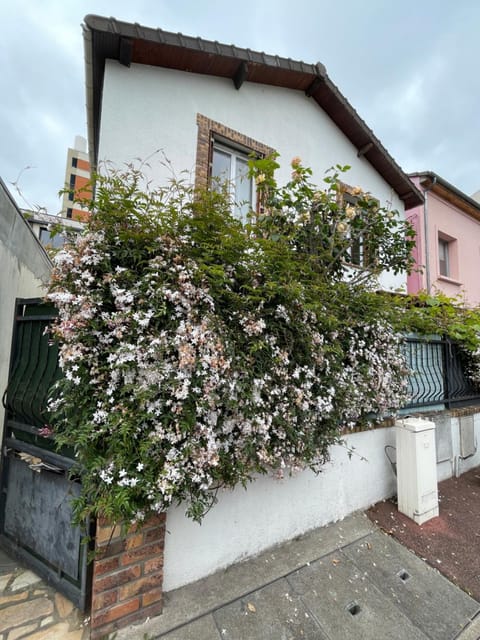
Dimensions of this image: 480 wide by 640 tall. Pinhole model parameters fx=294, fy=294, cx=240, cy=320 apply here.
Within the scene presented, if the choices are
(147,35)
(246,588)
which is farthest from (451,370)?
(147,35)

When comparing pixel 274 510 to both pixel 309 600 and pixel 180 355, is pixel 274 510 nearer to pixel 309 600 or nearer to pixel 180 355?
pixel 309 600

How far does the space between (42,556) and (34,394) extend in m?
1.20

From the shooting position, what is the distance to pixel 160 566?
1.91 m

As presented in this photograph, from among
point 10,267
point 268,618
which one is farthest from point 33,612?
point 10,267

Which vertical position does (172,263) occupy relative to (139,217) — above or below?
below

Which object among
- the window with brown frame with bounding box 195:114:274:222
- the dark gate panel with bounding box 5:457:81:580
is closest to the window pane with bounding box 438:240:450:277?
the window with brown frame with bounding box 195:114:274:222

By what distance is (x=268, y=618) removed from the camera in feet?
6.29

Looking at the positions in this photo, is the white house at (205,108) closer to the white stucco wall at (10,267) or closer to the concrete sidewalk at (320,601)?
the white stucco wall at (10,267)

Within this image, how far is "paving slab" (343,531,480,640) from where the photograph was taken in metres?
2.04

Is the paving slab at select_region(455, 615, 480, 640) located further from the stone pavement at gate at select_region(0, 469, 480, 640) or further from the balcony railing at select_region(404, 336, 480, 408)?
the balcony railing at select_region(404, 336, 480, 408)

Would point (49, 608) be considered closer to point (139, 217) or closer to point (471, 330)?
point (139, 217)

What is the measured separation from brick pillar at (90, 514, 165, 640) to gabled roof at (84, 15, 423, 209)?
11.3ft

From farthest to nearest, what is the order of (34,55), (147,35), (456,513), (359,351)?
(34,55), (147,35), (456,513), (359,351)

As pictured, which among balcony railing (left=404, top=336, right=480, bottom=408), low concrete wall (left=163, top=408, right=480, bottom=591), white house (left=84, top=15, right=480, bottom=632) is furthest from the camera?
balcony railing (left=404, top=336, right=480, bottom=408)
